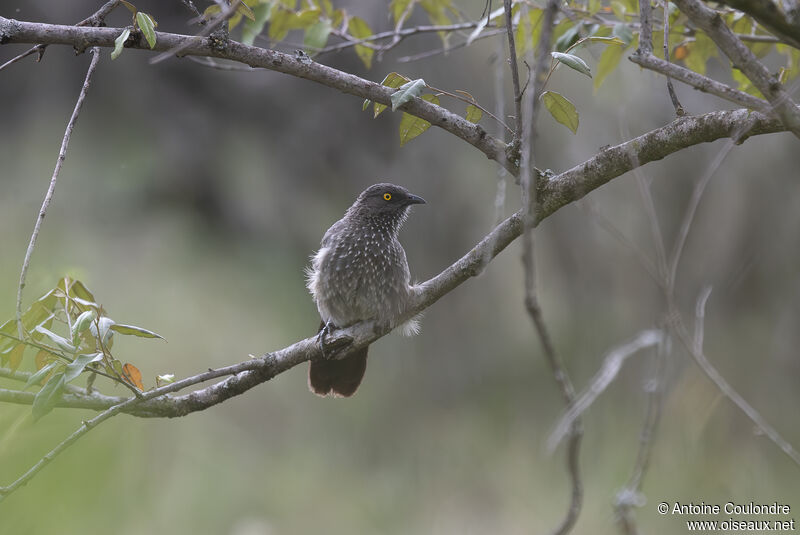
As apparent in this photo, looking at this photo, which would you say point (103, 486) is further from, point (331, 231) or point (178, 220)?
point (178, 220)

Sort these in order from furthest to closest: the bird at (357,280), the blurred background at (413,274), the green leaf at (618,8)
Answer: the blurred background at (413,274), the bird at (357,280), the green leaf at (618,8)

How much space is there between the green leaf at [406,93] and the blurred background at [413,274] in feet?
11.7

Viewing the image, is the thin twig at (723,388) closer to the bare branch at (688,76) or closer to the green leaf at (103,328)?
the bare branch at (688,76)

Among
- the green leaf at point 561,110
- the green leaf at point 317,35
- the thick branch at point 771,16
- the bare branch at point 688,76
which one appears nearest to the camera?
the thick branch at point 771,16

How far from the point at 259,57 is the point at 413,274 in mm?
3873

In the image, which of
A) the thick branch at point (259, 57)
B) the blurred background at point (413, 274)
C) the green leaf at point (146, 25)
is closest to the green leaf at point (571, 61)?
the thick branch at point (259, 57)

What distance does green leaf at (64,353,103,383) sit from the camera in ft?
6.86

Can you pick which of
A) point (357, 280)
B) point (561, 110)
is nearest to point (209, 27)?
point (561, 110)

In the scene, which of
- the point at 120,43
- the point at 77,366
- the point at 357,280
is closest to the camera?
the point at 77,366

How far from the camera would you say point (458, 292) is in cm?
655

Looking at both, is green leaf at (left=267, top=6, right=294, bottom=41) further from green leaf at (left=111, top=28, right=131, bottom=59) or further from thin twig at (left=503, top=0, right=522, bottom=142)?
thin twig at (left=503, top=0, right=522, bottom=142)

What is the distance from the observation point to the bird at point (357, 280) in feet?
13.3

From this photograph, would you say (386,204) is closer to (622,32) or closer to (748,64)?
(622,32)

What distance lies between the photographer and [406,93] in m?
2.44
